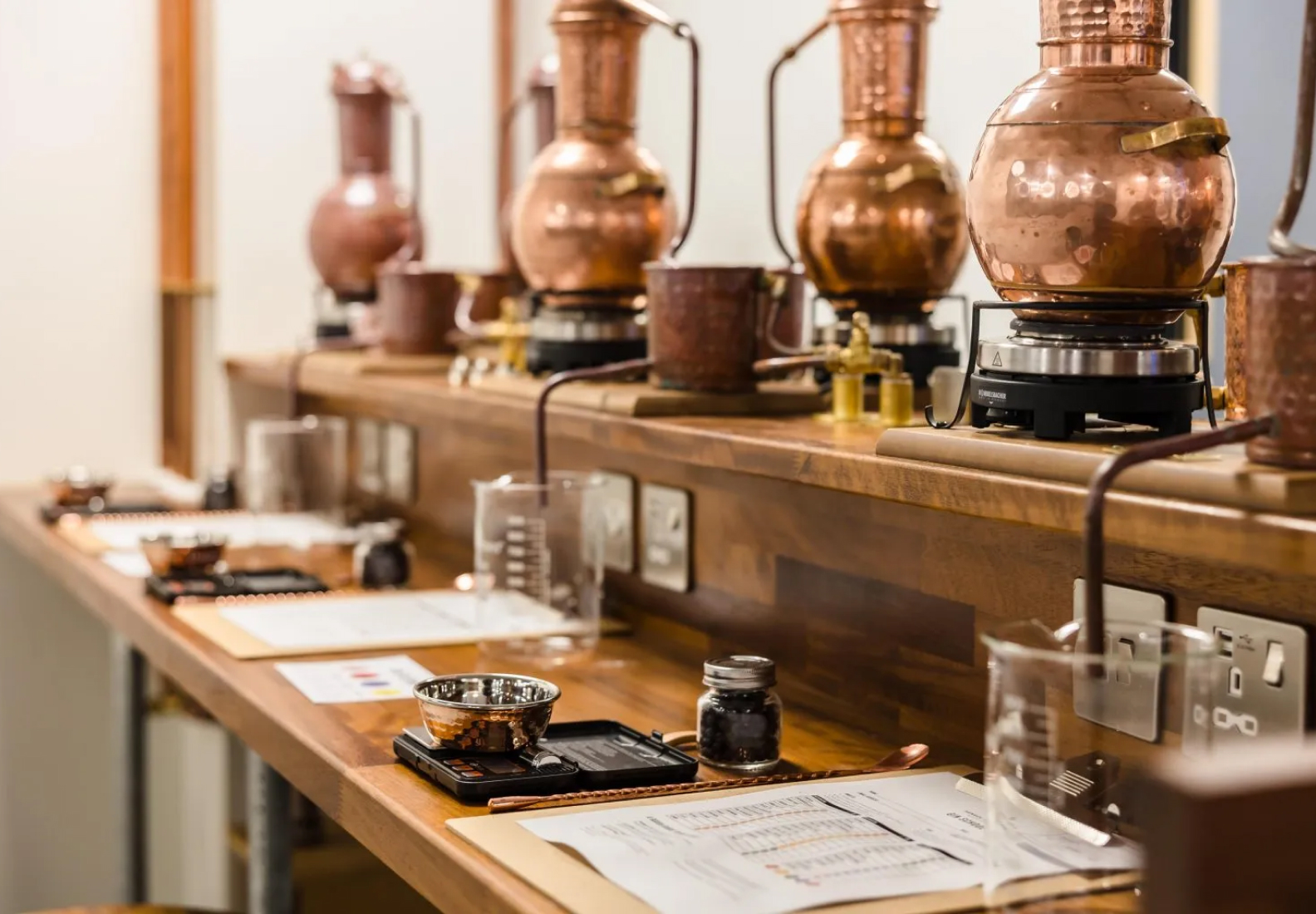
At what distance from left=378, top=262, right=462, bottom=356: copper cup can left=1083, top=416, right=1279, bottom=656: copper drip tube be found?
1.78m

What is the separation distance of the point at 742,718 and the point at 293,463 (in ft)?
4.38

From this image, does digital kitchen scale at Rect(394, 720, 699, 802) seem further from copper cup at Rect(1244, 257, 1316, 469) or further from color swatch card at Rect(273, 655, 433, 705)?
copper cup at Rect(1244, 257, 1316, 469)

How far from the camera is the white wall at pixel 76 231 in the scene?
3283 millimetres

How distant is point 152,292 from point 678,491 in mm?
1926

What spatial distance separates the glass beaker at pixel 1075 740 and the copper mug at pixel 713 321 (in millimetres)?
881

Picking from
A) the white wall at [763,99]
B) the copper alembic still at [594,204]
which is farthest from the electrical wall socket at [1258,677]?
the copper alembic still at [594,204]

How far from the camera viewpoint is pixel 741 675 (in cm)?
134

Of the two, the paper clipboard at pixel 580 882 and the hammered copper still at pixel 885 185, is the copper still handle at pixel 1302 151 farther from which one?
the hammered copper still at pixel 885 185

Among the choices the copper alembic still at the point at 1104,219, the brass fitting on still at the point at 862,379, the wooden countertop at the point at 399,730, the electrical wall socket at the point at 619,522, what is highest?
the copper alembic still at the point at 1104,219

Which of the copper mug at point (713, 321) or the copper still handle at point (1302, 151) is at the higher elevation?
the copper still handle at point (1302, 151)

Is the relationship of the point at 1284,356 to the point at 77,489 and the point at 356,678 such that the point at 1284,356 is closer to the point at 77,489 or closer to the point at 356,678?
the point at 356,678

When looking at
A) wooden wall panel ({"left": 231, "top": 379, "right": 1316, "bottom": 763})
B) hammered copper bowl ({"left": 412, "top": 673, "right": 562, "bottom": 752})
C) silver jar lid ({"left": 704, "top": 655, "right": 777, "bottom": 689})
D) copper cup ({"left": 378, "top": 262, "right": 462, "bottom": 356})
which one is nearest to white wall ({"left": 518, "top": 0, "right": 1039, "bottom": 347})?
copper cup ({"left": 378, "top": 262, "right": 462, "bottom": 356})

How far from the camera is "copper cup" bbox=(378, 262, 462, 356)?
8.85ft

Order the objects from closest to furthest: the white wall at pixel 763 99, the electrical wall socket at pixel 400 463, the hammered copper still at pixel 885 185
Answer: the hammered copper still at pixel 885 185, the white wall at pixel 763 99, the electrical wall socket at pixel 400 463
